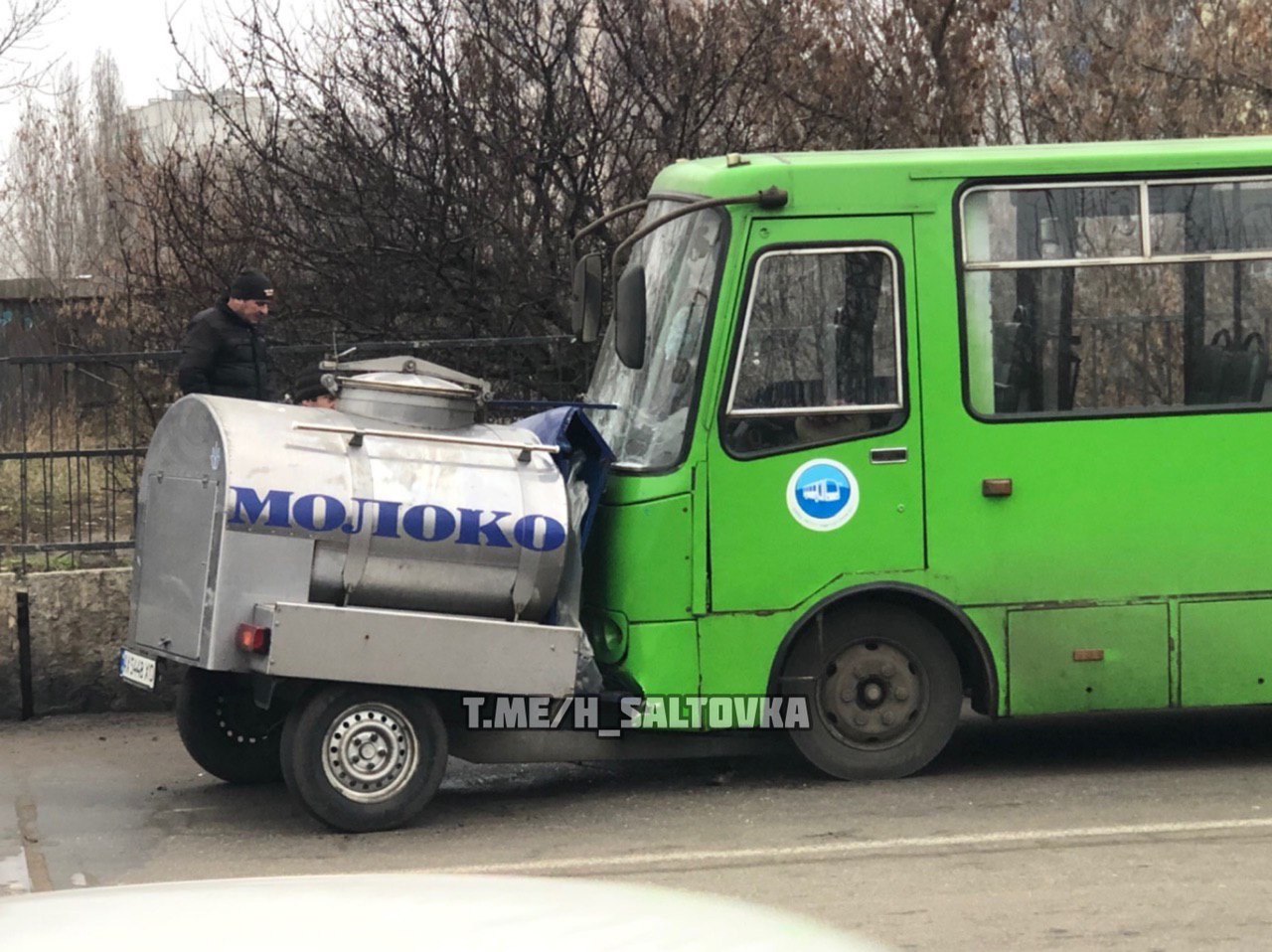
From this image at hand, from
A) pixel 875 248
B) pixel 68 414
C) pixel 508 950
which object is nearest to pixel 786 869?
pixel 875 248

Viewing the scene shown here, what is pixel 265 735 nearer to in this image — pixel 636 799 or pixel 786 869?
pixel 636 799

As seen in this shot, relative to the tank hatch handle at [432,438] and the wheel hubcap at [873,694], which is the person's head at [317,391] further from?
the wheel hubcap at [873,694]

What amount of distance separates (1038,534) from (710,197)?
79.6 inches

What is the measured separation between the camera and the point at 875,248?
307 inches

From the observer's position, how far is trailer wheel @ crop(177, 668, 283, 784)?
800 cm

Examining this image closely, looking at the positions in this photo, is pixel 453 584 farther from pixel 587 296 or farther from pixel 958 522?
pixel 958 522

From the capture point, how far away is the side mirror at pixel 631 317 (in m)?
7.70

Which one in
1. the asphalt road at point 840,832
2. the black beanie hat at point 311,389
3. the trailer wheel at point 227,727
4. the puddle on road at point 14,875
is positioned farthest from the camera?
the black beanie hat at point 311,389

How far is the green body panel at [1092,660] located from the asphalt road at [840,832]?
384 mm

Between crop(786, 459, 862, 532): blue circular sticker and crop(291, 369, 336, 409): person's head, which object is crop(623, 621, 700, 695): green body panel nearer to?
crop(786, 459, 862, 532): blue circular sticker

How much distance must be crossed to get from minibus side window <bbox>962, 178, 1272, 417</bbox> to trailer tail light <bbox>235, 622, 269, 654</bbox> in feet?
10.3

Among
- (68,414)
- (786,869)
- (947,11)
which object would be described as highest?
(947,11)

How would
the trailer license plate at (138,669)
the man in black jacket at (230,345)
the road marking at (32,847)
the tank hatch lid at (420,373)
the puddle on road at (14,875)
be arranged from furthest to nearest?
the man in black jacket at (230,345) → the tank hatch lid at (420,373) → the trailer license plate at (138,669) → the road marking at (32,847) → the puddle on road at (14,875)

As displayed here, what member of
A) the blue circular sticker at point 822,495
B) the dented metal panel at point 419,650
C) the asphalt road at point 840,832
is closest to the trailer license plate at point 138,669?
the asphalt road at point 840,832
